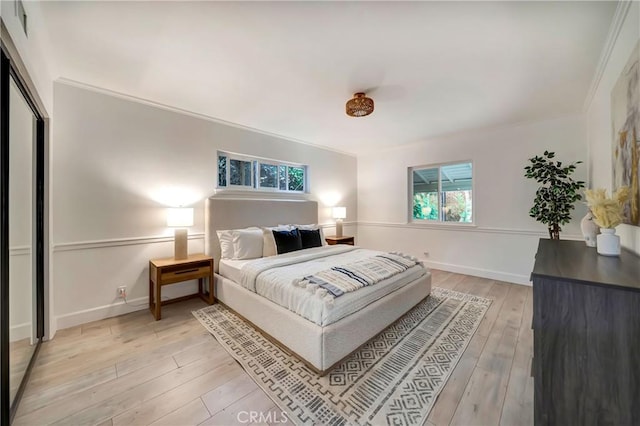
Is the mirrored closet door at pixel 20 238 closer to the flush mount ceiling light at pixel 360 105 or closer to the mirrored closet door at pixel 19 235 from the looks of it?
the mirrored closet door at pixel 19 235

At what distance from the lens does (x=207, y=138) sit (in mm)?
3445

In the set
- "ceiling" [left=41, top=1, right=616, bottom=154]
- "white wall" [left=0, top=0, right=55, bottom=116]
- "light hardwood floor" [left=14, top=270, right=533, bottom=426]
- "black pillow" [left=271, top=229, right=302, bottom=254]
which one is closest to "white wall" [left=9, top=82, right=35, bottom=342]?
"white wall" [left=0, top=0, right=55, bottom=116]

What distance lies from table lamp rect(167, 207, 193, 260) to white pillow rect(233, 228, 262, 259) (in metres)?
0.58

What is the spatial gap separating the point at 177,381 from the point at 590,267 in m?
2.62

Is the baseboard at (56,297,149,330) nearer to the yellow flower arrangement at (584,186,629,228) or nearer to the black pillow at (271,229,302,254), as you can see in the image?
the black pillow at (271,229,302,254)

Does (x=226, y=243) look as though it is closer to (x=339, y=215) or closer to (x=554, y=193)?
(x=339, y=215)

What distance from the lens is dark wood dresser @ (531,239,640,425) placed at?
37.8 inches

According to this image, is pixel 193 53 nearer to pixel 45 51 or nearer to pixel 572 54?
pixel 45 51

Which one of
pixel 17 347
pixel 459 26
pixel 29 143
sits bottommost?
pixel 17 347

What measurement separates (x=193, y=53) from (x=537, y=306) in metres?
2.81

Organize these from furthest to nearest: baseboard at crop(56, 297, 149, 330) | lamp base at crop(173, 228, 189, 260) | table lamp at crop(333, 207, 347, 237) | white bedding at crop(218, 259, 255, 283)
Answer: table lamp at crop(333, 207, 347, 237)
lamp base at crop(173, 228, 189, 260)
white bedding at crop(218, 259, 255, 283)
baseboard at crop(56, 297, 149, 330)

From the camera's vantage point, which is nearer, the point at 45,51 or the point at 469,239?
the point at 45,51

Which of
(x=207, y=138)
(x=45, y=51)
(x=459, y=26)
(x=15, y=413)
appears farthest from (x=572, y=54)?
(x=15, y=413)

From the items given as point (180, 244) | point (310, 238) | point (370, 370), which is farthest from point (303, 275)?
point (180, 244)
